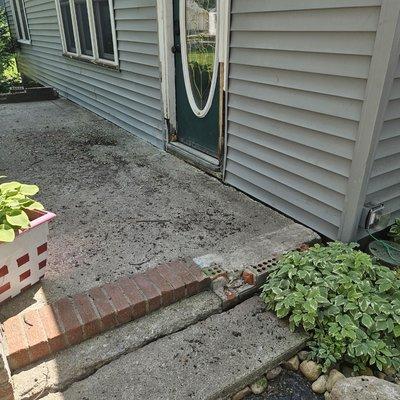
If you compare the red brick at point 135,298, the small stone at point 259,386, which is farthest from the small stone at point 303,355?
the red brick at point 135,298

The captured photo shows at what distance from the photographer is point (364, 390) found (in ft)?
4.72

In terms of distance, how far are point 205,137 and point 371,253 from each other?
1862 millimetres

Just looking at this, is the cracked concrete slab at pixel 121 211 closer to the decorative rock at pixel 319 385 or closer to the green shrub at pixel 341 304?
the green shrub at pixel 341 304

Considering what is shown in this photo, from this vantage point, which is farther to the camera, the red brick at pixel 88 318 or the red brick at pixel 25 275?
the red brick at pixel 25 275

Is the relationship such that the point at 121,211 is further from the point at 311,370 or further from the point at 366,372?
the point at 366,372

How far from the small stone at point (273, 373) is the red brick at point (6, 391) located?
1.07 m

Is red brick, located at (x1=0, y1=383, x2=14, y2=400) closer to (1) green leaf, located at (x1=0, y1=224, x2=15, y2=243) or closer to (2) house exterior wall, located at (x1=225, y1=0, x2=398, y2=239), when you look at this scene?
(1) green leaf, located at (x1=0, y1=224, x2=15, y2=243)

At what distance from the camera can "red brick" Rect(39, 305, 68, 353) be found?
1.61 m

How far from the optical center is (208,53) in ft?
10.3

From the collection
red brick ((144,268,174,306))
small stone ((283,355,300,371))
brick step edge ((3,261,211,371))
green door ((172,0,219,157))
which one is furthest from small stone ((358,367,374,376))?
green door ((172,0,219,157))

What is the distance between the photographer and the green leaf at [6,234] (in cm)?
153

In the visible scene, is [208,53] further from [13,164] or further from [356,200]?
[13,164]

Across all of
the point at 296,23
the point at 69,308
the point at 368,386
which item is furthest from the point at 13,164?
the point at 368,386

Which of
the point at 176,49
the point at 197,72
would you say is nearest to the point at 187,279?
the point at 197,72
